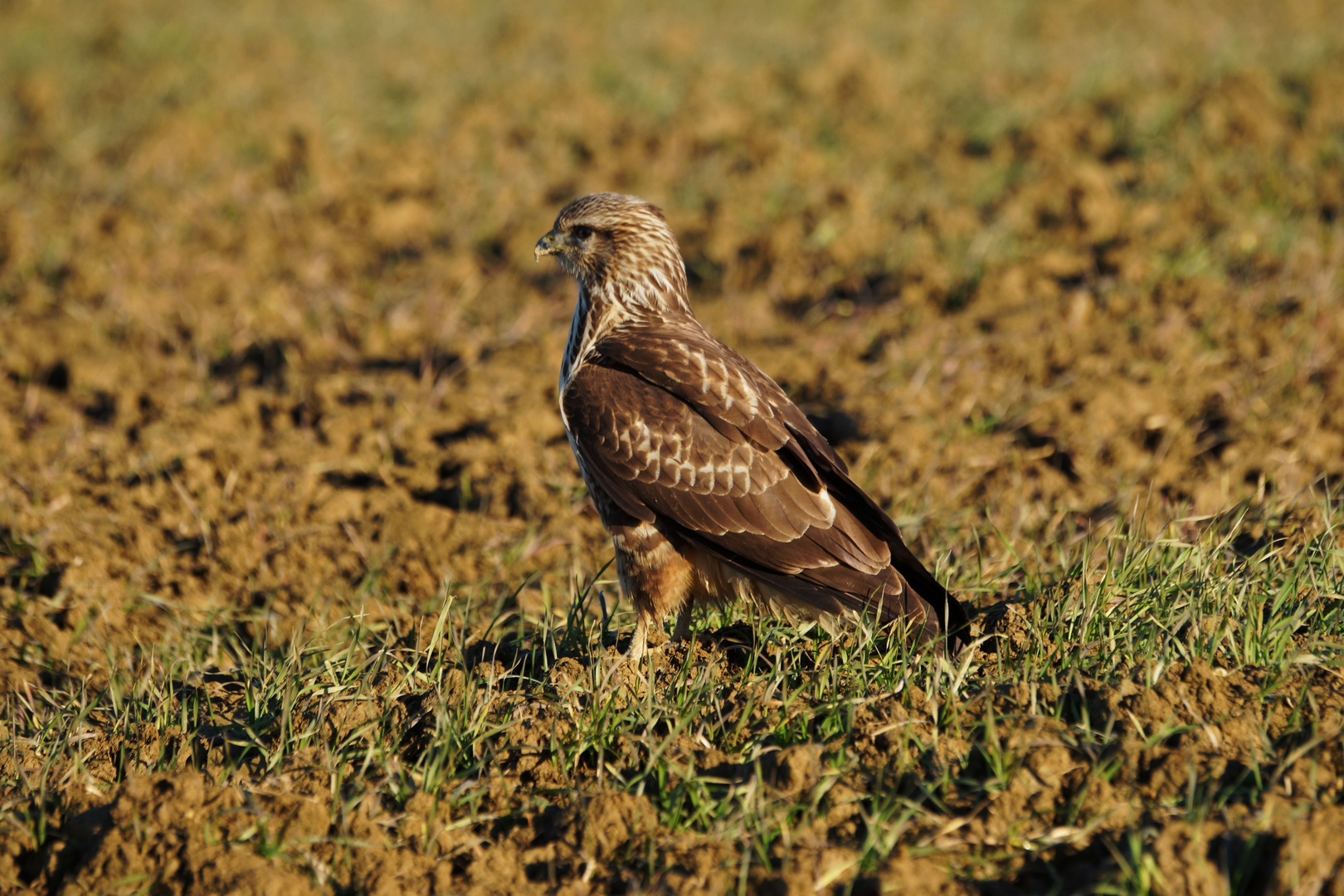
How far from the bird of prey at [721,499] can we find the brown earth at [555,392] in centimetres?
32

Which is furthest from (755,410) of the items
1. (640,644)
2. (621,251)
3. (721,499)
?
Result: (621,251)

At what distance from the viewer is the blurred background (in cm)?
530

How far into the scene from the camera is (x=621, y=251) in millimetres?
4793

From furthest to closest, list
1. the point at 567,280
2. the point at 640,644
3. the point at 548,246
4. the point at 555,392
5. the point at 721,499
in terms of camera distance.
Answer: the point at 567,280
the point at 555,392
the point at 548,246
the point at 721,499
the point at 640,644

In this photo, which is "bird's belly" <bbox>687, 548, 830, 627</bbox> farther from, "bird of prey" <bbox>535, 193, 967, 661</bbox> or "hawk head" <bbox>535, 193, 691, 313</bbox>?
"hawk head" <bbox>535, 193, 691, 313</bbox>

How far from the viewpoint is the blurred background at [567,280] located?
5305 mm

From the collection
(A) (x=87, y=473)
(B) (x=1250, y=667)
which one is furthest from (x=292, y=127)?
(B) (x=1250, y=667)

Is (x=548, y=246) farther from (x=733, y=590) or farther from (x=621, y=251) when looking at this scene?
(x=733, y=590)

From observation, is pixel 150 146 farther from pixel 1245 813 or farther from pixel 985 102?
pixel 1245 813

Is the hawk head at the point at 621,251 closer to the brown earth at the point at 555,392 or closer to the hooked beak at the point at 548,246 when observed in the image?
the hooked beak at the point at 548,246

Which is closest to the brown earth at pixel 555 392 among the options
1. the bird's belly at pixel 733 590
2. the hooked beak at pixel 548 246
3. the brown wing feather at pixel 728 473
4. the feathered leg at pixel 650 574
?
the feathered leg at pixel 650 574

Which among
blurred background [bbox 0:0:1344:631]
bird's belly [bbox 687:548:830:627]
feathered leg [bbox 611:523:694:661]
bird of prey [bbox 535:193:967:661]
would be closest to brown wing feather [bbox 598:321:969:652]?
bird of prey [bbox 535:193:967:661]

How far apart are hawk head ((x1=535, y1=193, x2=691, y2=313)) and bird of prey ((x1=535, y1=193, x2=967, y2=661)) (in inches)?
15.4

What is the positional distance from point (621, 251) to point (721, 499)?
1.29m
